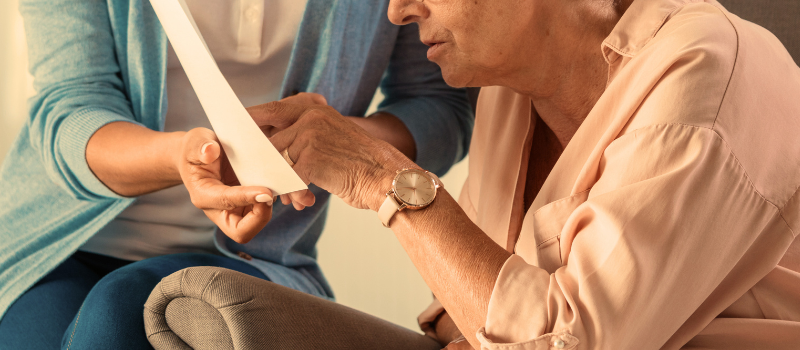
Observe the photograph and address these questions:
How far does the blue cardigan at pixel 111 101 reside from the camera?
1.00m

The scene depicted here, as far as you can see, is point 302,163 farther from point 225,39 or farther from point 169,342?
point 225,39

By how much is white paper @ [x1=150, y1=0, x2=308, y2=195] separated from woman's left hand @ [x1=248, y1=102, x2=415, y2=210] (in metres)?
0.06

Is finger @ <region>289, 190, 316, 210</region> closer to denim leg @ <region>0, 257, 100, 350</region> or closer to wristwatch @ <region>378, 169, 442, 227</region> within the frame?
wristwatch @ <region>378, 169, 442, 227</region>

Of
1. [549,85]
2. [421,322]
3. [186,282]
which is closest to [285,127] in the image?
[186,282]

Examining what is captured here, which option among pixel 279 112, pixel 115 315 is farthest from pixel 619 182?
pixel 115 315

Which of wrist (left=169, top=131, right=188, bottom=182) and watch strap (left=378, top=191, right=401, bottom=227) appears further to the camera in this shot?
wrist (left=169, top=131, right=188, bottom=182)

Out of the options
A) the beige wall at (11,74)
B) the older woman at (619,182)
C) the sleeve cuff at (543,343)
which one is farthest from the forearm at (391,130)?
the beige wall at (11,74)

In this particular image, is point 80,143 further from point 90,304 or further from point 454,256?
point 454,256

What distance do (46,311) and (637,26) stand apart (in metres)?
1.09

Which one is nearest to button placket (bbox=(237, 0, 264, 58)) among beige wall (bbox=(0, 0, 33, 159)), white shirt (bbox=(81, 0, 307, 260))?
white shirt (bbox=(81, 0, 307, 260))

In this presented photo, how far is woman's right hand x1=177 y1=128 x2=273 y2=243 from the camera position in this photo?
77 centimetres

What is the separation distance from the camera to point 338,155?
2.63ft

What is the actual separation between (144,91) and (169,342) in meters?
0.50

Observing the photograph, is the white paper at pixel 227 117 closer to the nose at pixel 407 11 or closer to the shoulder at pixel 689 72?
the nose at pixel 407 11
